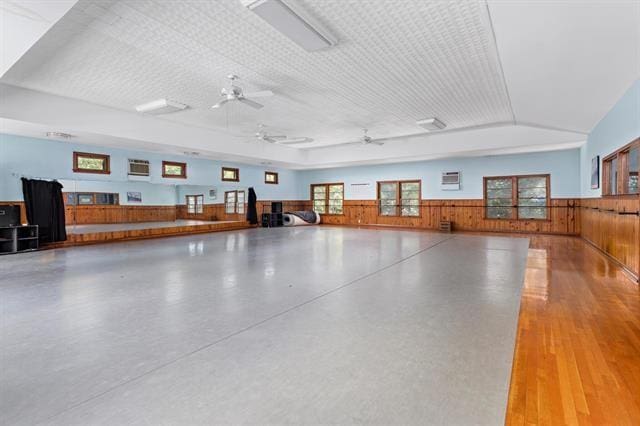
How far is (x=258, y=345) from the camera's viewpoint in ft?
8.38

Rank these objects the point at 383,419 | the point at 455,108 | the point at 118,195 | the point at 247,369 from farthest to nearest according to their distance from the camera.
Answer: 1. the point at 118,195
2. the point at 455,108
3. the point at 247,369
4. the point at 383,419

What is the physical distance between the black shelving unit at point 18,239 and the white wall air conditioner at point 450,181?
12.4 meters

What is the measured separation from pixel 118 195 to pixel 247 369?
920cm

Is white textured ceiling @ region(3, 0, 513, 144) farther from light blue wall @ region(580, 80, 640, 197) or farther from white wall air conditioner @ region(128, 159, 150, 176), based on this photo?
white wall air conditioner @ region(128, 159, 150, 176)

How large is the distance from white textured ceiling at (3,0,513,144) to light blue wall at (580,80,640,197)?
71.3 inches

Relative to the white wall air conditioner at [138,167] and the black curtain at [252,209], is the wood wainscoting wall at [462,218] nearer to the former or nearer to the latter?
the black curtain at [252,209]

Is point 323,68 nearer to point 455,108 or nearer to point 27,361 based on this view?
point 455,108

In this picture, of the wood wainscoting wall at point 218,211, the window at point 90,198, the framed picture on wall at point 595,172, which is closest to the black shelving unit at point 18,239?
the window at point 90,198

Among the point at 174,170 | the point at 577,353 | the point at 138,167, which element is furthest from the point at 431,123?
the point at 138,167

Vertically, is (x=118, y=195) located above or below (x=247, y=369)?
above

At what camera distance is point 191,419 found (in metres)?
1.69

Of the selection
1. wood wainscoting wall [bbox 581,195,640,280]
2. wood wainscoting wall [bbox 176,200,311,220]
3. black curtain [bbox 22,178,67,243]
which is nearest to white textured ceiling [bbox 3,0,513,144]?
black curtain [bbox 22,178,67,243]

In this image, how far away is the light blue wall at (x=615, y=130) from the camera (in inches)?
186

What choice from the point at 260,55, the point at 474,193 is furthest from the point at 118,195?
the point at 474,193
